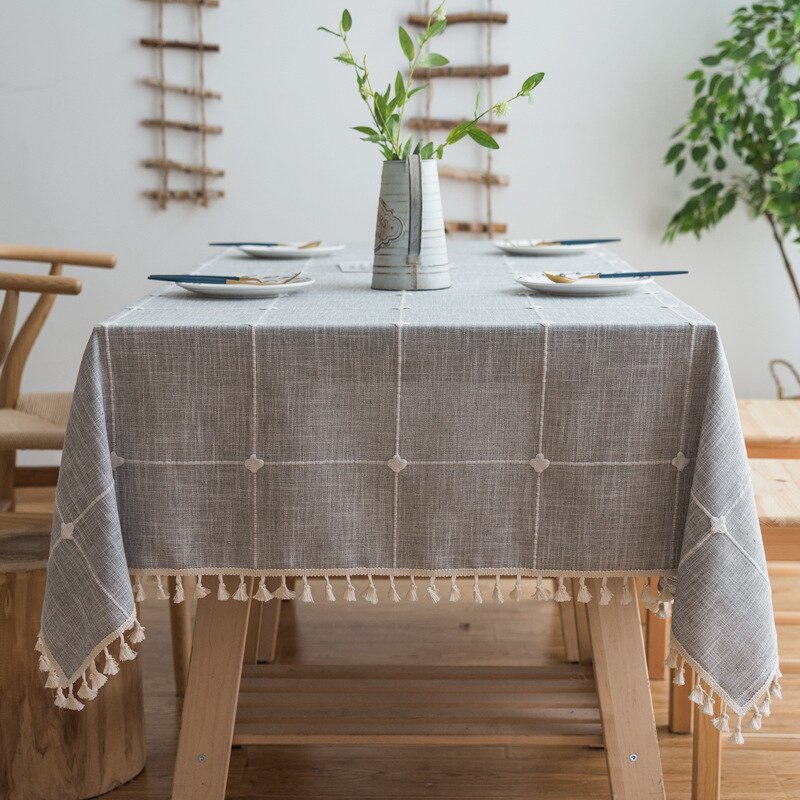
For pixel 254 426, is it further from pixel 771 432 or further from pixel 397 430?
pixel 771 432

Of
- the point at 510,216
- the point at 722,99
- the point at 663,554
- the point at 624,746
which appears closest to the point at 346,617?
the point at 624,746

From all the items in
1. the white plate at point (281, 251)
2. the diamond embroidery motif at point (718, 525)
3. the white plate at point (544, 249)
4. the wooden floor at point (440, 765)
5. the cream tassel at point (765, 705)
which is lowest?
the wooden floor at point (440, 765)

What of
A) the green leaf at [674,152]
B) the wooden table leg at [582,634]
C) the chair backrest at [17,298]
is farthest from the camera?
the green leaf at [674,152]

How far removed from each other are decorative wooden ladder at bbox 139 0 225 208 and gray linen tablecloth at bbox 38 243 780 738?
187 centimetres

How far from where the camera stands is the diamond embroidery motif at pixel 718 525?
1191 millimetres

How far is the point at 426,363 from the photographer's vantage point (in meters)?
1.21

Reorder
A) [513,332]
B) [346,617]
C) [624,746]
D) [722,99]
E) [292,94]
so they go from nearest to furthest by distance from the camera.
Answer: [513,332]
[624,746]
[346,617]
[722,99]
[292,94]

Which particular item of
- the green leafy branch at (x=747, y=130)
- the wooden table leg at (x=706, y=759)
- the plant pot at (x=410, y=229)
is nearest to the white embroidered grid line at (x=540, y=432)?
the plant pot at (x=410, y=229)

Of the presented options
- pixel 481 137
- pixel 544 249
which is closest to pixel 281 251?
pixel 544 249

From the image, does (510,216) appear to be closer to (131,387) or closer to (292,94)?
(292,94)

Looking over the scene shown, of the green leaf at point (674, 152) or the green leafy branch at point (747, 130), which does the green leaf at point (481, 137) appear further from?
the green leaf at point (674, 152)

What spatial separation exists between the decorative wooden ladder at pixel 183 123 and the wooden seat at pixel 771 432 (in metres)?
1.69

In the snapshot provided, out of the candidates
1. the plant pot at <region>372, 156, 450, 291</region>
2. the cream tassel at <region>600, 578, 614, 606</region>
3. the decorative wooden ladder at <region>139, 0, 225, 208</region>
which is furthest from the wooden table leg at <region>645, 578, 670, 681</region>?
the decorative wooden ladder at <region>139, 0, 225, 208</region>

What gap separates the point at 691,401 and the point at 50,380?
2.41 meters
